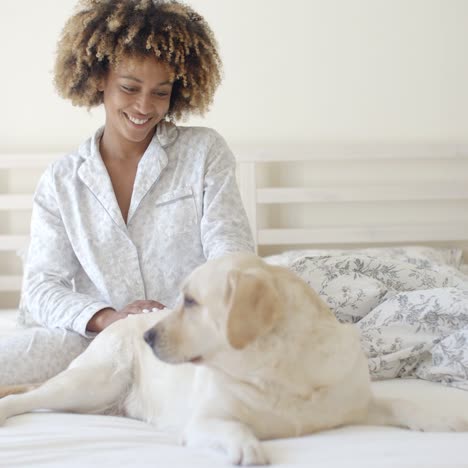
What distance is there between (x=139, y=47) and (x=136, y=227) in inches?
20.9

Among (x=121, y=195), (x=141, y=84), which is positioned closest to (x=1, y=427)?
(x=121, y=195)

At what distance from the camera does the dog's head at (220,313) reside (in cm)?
135

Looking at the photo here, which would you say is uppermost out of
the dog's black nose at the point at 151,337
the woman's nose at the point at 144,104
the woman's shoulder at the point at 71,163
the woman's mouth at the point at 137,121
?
the woman's nose at the point at 144,104

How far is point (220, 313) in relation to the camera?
141cm

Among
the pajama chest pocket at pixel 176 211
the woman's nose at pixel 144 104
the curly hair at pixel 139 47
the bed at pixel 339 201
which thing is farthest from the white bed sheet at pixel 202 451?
the bed at pixel 339 201

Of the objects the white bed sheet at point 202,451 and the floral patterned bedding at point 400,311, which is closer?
the white bed sheet at point 202,451

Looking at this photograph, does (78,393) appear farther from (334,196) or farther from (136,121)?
(334,196)

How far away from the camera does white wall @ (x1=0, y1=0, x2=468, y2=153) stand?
3725 millimetres

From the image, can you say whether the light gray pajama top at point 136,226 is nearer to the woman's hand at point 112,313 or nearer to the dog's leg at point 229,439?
the woman's hand at point 112,313

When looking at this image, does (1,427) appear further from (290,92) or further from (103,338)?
(290,92)

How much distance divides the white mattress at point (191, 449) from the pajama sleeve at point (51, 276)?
61 cm

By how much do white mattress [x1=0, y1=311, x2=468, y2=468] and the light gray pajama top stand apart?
765 millimetres

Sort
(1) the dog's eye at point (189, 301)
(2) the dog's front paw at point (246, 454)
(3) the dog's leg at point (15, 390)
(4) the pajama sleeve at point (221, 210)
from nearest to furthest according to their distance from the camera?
1. (2) the dog's front paw at point (246, 454)
2. (1) the dog's eye at point (189, 301)
3. (3) the dog's leg at point (15, 390)
4. (4) the pajama sleeve at point (221, 210)

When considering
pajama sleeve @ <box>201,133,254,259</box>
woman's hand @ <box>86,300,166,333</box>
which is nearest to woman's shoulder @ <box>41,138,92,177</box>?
pajama sleeve @ <box>201,133,254,259</box>
